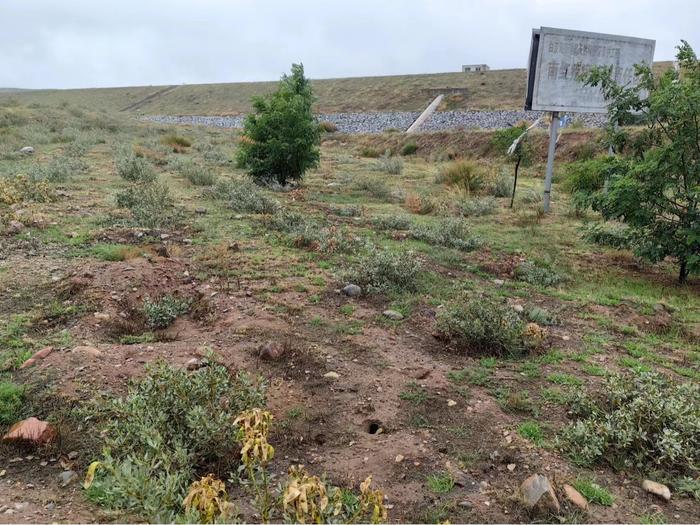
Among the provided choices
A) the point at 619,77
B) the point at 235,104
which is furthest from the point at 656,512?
the point at 235,104

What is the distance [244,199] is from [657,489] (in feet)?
26.2

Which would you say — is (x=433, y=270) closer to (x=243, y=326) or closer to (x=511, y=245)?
(x=511, y=245)

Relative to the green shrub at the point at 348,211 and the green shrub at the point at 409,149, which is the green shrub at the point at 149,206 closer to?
the green shrub at the point at 348,211

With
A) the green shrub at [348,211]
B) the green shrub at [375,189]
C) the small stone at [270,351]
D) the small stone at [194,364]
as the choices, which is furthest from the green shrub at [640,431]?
the green shrub at [375,189]

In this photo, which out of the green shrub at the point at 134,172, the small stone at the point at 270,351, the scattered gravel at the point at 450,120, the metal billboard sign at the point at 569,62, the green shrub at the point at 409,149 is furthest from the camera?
the scattered gravel at the point at 450,120

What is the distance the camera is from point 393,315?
4980mm

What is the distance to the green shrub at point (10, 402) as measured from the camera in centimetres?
312

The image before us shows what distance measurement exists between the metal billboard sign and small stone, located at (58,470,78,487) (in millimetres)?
9843

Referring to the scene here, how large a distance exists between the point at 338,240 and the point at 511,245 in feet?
9.22

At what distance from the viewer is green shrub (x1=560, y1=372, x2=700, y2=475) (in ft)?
9.50

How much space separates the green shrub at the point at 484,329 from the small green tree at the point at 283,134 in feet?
26.9

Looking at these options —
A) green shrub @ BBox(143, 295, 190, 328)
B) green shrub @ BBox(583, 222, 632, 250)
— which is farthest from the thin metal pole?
green shrub @ BBox(143, 295, 190, 328)

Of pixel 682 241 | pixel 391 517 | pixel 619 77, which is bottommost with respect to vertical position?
pixel 391 517

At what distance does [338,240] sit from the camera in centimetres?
709
